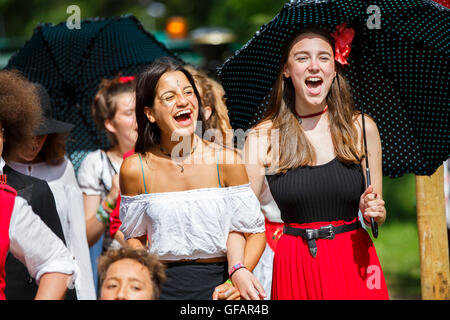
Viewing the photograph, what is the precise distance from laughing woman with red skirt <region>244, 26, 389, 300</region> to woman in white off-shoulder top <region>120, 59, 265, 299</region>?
24 centimetres

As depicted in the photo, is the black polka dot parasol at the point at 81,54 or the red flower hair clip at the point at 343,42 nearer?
the red flower hair clip at the point at 343,42

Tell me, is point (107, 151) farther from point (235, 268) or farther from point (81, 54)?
point (235, 268)

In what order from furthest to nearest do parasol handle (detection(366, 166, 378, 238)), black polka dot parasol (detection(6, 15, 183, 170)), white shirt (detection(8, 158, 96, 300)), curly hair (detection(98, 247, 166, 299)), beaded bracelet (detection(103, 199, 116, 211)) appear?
black polka dot parasol (detection(6, 15, 183, 170)) → beaded bracelet (detection(103, 199, 116, 211)) → white shirt (detection(8, 158, 96, 300)) → parasol handle (detection(366, 166, 378, 238)) → curly hair (detection(98, 247, 166, 299))

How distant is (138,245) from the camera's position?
11.6 feet

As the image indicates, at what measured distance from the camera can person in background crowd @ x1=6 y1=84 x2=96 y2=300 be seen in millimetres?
4590

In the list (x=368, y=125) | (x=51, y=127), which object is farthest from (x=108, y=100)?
(x=368, y=125)

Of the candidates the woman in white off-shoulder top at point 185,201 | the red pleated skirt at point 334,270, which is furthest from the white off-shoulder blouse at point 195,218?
the red pleated skirt at point 334,270

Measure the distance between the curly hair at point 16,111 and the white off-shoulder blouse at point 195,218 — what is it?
25.0 inches

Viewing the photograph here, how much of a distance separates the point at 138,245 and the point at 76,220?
1.27 meters

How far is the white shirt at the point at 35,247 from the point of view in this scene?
2.84m

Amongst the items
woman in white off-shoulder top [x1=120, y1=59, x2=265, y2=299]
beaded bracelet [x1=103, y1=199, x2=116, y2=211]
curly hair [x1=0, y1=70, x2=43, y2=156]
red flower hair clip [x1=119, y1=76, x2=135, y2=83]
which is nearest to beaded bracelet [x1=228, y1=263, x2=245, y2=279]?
woman in white off-shoulder top [x1=120, y1=59, x2=265, y2=299]

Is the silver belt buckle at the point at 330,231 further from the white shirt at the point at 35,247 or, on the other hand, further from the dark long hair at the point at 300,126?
the white shirt at the point at 35,247

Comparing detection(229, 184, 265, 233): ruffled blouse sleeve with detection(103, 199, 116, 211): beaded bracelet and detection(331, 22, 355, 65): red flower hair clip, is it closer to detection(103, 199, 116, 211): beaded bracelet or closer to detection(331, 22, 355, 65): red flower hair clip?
detection(331, 22, 355, 65): red flower hair clip

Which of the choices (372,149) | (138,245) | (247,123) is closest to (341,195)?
(372,149)
